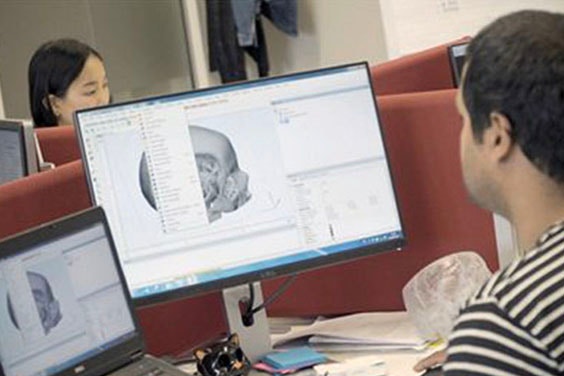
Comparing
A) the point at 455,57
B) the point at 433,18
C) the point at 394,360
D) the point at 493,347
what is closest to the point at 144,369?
the point at 394,360

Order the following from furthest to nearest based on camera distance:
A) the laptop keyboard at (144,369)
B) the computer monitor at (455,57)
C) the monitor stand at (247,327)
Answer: the computer monitor at (455,57)
the monitor stand at (247,327)
the laptop keyboard at (144,369)

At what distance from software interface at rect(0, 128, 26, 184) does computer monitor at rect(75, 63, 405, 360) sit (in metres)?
0.45

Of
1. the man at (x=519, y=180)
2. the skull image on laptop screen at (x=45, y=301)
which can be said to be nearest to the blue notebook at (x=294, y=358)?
the skull image on laptop screen at (x=45, y=301)

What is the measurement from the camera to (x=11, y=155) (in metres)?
2.18

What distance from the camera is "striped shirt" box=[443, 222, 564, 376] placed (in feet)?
3.62

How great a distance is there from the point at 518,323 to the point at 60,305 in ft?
2.30

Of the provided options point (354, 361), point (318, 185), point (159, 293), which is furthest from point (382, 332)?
point (159, 293)

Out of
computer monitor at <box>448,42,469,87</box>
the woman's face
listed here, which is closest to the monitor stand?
computer monitor at <box>448,42,469,87</box>

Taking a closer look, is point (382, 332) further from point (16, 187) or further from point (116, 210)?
point (16, 187)

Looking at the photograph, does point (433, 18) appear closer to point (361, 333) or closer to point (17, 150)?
point (17, 150)

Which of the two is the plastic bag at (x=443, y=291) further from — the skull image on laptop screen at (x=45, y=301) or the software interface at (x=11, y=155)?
the software interface at (x=11, y=155)

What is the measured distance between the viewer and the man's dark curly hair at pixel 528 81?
46.6 inches

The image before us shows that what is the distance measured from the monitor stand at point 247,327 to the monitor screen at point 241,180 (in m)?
0.09

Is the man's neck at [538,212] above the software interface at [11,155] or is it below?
below
